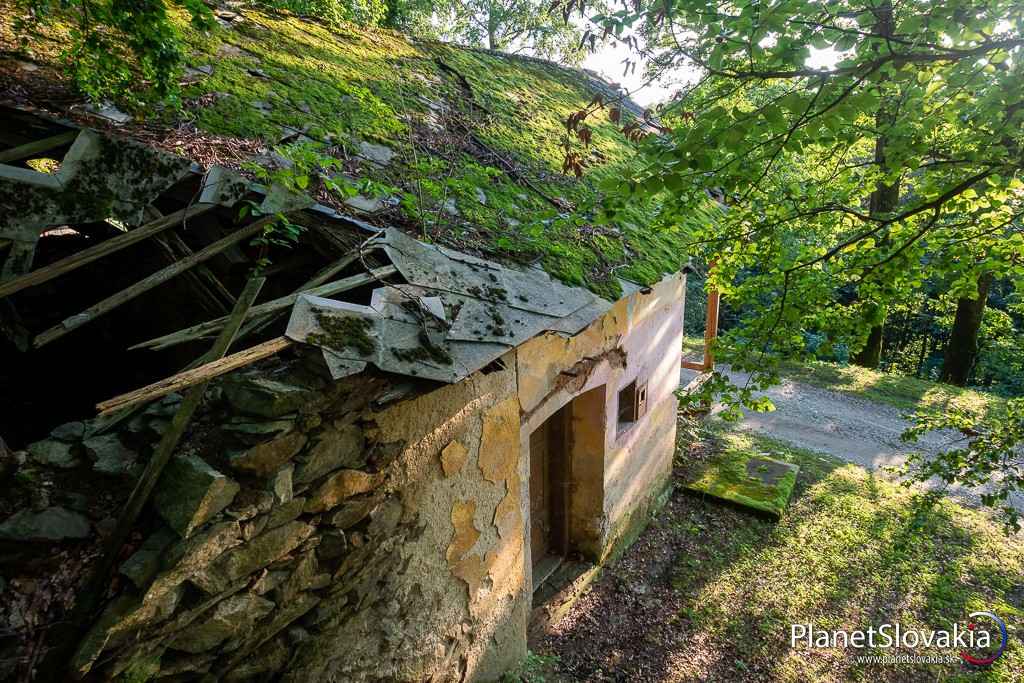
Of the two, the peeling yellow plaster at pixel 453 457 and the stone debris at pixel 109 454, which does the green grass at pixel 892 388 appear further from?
the stone debris at pixel 109 454

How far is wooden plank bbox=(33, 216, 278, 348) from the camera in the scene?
1765 mm

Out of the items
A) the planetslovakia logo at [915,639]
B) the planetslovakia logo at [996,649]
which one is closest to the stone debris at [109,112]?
the planetslovakia logo at [915,639]

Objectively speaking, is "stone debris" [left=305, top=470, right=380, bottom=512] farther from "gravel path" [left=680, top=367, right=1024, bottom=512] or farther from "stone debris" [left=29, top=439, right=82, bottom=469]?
"gravel path" [left=680, top=367, right=1024, bottom=512]

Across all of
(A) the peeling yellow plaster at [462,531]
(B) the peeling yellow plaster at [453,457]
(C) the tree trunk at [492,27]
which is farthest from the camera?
(C) the tree trunk at [492,27]

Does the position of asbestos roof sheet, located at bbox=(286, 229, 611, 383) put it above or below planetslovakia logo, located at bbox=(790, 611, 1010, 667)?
above

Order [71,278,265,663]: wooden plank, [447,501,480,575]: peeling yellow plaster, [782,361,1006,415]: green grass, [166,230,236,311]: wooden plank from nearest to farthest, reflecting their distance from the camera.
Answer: [71,278,265,663]: wooden plank < [166,230,236,311]: wooden plank < [447,501,480,575]: peeling yellow plaster < [782,361,1006,415]: green grass

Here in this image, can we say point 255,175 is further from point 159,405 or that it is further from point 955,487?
point 955,487

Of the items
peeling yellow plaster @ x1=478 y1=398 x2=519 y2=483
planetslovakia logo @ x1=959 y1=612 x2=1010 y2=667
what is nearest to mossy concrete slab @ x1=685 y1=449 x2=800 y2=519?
planetslovakia logo @ x1=959 y1=612 x2=1010 y2=667

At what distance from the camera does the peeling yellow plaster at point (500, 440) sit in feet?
9.77

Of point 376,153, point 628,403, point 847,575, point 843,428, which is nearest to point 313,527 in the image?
point 376,153

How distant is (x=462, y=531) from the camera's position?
2910 millimetres

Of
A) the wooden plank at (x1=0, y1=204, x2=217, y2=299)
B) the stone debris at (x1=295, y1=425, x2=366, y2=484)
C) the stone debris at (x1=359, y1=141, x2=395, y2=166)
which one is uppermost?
the stone debris at (x1=359, y1=141, x2=395, y2=166)

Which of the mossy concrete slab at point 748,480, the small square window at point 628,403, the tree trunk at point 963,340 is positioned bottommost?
the mossy concrete slab at point 748,480

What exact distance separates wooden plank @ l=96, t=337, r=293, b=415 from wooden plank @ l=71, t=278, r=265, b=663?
0.38ft
